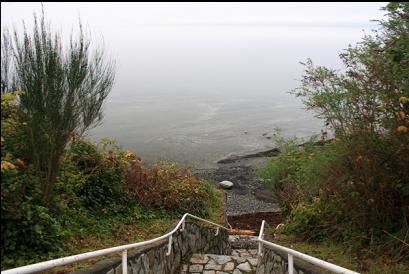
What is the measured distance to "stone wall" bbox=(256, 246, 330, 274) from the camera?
14.0 feet

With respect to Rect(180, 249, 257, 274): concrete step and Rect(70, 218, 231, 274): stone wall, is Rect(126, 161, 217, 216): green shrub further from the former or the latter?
Rect(180, 249, 257, 274): concrete step

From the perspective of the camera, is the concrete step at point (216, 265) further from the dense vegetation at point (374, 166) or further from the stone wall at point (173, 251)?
the dense vegetation at point (374, 166)

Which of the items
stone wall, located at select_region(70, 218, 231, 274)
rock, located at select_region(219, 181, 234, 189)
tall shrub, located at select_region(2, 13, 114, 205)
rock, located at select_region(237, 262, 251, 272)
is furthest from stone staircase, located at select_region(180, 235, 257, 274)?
rock, located at select_region(219, 181, 234, 189)

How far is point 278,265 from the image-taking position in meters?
5.37

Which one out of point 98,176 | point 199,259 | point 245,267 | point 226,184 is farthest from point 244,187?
point 98,176

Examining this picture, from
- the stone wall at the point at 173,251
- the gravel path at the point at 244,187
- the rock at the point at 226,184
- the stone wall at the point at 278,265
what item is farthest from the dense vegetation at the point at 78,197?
the rock at the point at 226,184

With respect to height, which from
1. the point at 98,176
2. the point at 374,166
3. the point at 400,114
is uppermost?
the point at 400,114

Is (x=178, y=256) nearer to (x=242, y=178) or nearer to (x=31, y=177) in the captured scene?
(x=31, y=177)

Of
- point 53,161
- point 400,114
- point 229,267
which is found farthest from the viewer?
point 229,267

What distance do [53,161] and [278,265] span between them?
3.35 m

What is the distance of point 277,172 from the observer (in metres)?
17.4

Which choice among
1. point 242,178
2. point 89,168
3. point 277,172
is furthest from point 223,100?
point 89,168

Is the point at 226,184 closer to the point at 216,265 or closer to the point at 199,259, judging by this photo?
the point at 199,259

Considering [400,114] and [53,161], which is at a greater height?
[400,114]
